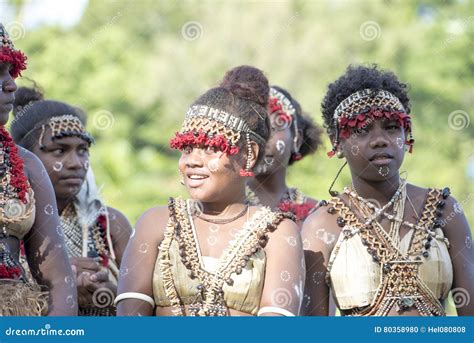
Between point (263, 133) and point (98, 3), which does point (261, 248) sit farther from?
point (98, 3)

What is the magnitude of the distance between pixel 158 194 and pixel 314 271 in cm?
1257

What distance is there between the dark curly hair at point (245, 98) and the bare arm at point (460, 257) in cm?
119

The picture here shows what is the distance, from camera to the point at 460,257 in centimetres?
588

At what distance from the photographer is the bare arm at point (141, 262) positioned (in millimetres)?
5184

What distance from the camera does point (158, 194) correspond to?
18.3 metres

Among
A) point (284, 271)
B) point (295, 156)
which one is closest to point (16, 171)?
point (284, 271)

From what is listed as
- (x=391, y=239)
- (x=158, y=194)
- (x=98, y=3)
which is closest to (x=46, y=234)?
(x=391, y=239)

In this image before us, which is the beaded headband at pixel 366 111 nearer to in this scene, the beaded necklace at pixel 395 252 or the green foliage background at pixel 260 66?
the beaded necklace at pixel 395 252

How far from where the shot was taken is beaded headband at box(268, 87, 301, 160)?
25.3 ft

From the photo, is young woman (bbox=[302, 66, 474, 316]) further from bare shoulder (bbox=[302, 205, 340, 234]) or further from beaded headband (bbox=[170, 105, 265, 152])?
beaded headband (bbox=[170, 105, 265, 152])

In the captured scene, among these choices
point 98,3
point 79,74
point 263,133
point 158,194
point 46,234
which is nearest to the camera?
point 46,234

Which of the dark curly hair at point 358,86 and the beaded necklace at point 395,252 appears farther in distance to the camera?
the dark curly hair at point 358,86

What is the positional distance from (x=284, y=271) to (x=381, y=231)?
996 millimetres

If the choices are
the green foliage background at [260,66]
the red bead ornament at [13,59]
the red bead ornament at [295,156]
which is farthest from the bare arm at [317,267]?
Result: the green foliage background at [260,66]
